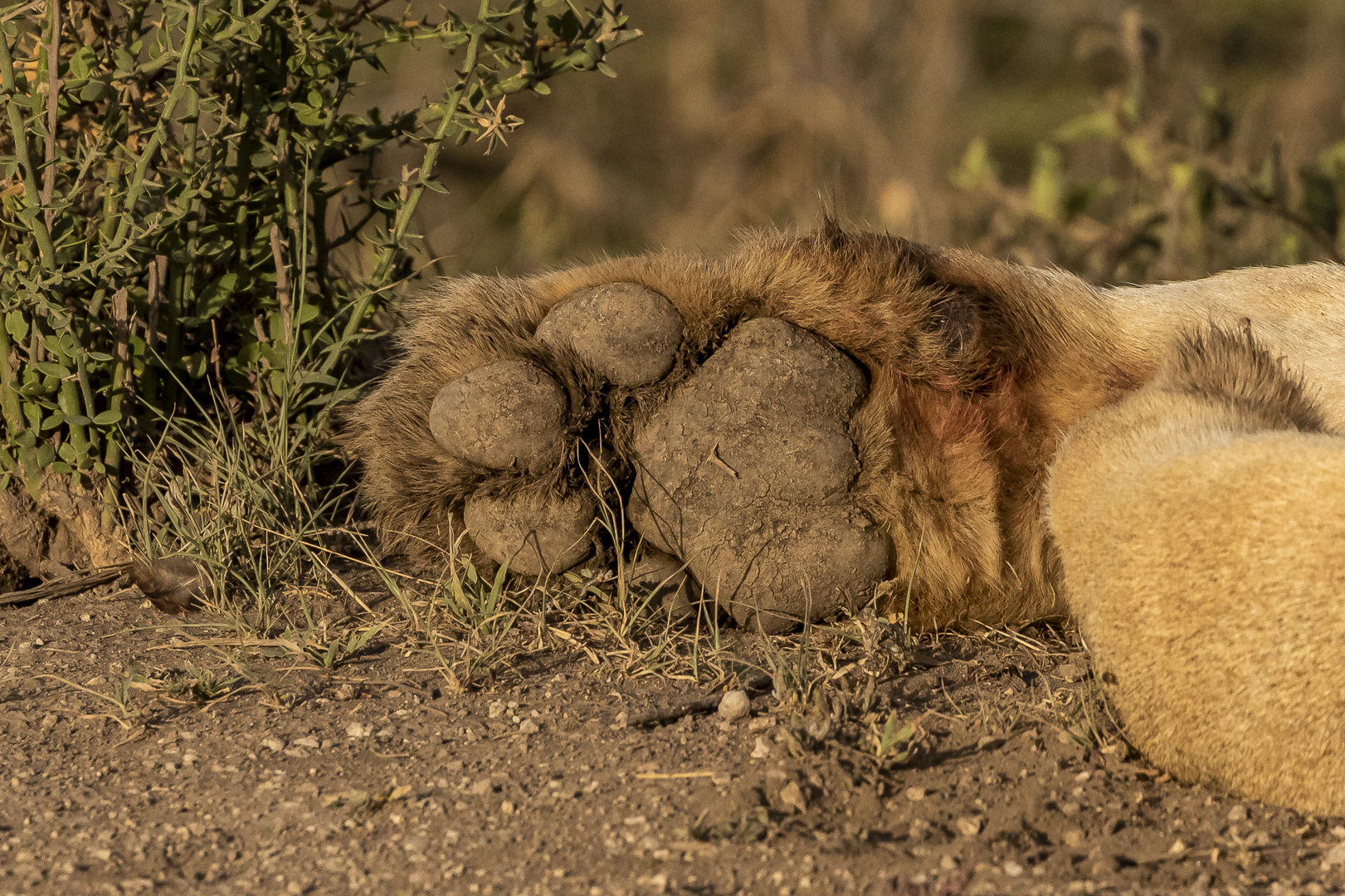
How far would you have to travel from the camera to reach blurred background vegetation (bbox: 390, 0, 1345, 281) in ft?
23.5

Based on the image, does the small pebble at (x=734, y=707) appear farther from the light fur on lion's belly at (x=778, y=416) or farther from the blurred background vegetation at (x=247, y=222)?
the blurred background vegetation at (x=247, y=222)

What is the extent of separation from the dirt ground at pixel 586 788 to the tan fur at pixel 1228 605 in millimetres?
91

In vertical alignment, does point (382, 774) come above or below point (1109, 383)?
below

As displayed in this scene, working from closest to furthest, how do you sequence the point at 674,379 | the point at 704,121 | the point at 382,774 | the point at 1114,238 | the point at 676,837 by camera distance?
1. the point at 676,837
2. the point at 382,774
3. the point at 674,379
4. the point at 1114,238
5. the point at 704,121

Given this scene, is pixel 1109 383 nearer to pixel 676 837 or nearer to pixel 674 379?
pixel 674 379

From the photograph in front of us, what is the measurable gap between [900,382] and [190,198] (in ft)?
4.40

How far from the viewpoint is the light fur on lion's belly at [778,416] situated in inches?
90.5

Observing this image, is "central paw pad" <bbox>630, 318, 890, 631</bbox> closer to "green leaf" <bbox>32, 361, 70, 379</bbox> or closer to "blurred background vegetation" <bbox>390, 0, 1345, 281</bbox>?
"green leaf" <bbox>32, 361, 70, 379</bbox>

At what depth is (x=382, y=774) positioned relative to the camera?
1.99 m

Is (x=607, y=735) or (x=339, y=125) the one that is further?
(x=339, y=125)

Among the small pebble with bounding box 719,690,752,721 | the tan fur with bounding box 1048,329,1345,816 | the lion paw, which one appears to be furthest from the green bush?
the tan fur with bounding box 1048,329,1345,816

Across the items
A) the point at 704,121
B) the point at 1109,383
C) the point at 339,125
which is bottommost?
the point at 704,121

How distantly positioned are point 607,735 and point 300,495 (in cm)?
97

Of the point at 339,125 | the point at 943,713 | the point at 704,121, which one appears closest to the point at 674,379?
the point at 943,713
